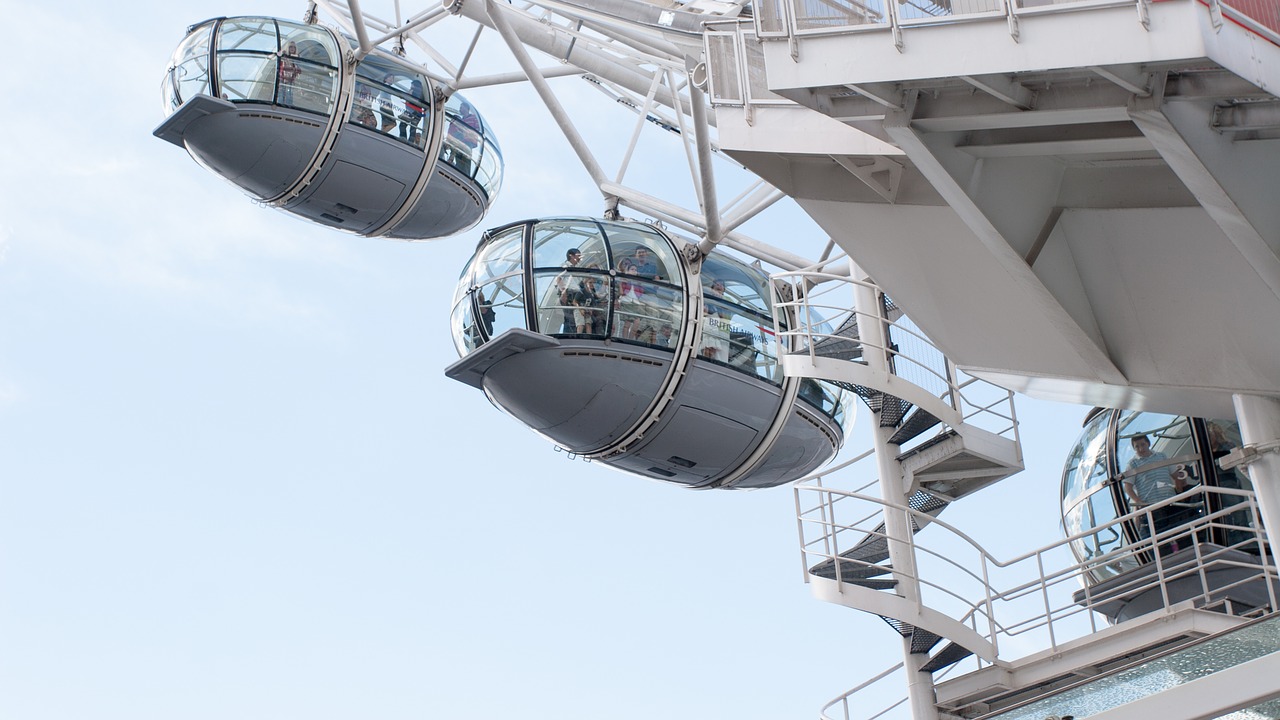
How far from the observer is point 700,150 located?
15.8 m

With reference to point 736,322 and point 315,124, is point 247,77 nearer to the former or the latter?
point 315,124

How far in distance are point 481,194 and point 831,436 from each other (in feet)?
23.7

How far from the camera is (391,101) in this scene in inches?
850

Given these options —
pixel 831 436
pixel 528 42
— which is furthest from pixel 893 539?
pixel 528 42

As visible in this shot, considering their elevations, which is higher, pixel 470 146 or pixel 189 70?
pixel 189 70

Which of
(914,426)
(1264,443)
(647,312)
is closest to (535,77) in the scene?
(647,312)

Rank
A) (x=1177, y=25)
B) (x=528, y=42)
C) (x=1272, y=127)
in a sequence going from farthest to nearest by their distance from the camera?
(x=528, y=42), (x=1272, y=127), (x=1177, y=25)

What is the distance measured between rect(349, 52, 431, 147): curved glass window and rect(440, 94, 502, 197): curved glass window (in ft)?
1.44

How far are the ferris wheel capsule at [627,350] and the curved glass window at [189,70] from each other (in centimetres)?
548

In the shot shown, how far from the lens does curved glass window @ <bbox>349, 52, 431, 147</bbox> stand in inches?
841

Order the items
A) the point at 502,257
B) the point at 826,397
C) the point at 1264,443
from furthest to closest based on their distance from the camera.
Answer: the point at 826,397 → the point at 502,257 → the point at 1264,443

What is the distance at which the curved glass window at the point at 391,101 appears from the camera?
21359mm

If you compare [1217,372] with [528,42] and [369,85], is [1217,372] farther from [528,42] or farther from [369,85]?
[369,85]

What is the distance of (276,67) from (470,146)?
321 cm
